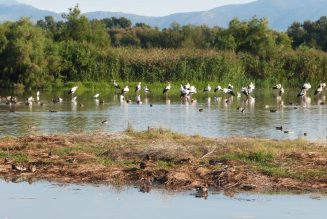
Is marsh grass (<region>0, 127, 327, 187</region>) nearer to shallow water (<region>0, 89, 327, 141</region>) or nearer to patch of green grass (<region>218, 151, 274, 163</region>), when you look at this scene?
patch of green grass (<region>218, 151, 274, 163</region>)

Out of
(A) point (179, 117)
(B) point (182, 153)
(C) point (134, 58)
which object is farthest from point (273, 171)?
(C) point (134, 58)

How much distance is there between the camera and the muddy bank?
16.0 m

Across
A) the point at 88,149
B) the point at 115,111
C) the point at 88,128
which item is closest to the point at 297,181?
the point at 88,149

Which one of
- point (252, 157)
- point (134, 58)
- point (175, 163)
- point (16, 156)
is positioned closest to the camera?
point (175, 163)

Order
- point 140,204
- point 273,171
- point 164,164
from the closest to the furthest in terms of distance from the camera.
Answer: point 140,204
point 273,171
point 164,164

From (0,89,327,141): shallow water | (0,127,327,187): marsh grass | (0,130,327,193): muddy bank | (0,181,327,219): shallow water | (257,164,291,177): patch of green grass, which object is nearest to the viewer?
(0,181,327,219): shallow water

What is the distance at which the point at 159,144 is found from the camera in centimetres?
1931

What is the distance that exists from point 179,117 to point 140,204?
61.1 feet

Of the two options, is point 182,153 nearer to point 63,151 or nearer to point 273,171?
point 273,171

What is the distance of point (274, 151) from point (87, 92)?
3651 centimetres

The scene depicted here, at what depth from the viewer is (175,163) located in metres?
17.5

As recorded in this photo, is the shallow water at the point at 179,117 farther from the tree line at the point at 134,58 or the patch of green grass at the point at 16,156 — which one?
the tree line at the point at 134,58

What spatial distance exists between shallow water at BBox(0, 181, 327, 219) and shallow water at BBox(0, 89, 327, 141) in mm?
9614

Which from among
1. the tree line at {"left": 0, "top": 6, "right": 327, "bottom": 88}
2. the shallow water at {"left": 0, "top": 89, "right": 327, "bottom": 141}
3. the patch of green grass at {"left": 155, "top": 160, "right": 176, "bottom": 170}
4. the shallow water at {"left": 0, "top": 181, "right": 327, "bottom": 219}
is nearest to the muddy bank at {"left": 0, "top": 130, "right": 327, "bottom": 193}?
the patch of green grass at {"left": 155, "top": 160, "right": 176, "bottom": 170}
